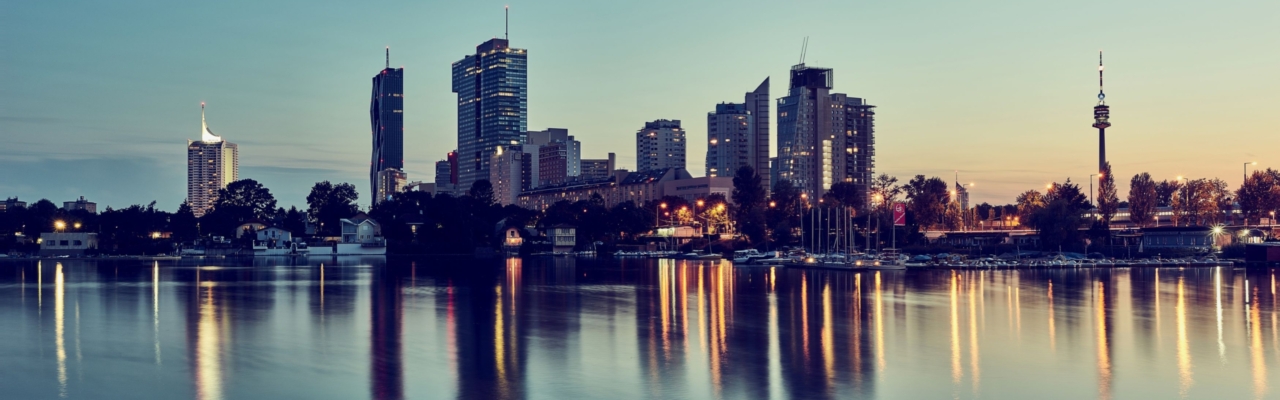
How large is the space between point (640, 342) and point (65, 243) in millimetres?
127381

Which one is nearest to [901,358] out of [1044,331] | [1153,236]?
[1044,331]

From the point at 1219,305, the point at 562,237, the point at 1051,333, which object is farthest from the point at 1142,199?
the point at 1051,333

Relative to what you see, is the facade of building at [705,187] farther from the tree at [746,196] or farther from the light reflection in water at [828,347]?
the light reflection in water at [828,347]

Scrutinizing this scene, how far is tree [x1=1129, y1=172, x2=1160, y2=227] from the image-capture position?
117 metres

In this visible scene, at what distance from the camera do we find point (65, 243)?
435 feet

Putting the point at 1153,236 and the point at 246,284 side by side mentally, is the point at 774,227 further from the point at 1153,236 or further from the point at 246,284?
the point at 246,284

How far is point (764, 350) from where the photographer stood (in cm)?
2880

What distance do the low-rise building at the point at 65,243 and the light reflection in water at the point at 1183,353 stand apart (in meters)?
132

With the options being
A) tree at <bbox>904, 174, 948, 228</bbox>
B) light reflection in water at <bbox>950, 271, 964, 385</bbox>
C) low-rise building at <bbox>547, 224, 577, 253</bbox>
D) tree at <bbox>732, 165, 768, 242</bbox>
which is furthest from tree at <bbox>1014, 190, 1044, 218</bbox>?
light reflection in water at <bbox>950, 271, 964, 385</bbox>

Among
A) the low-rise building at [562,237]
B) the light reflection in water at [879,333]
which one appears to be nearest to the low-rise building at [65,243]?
the low-rise building at [562,237]

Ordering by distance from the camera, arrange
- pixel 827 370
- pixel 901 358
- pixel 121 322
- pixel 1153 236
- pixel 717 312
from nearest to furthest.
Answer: pixel 827 370
pixel 901 358
pixel 121 322
pixel 717 312
pixel 1153 236

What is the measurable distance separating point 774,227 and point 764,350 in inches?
4008

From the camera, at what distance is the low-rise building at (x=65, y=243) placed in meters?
131

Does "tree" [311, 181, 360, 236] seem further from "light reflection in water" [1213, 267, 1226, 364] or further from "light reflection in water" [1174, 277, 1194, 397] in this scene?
"light reflection in water" [1174, 277, 1194, 397]
